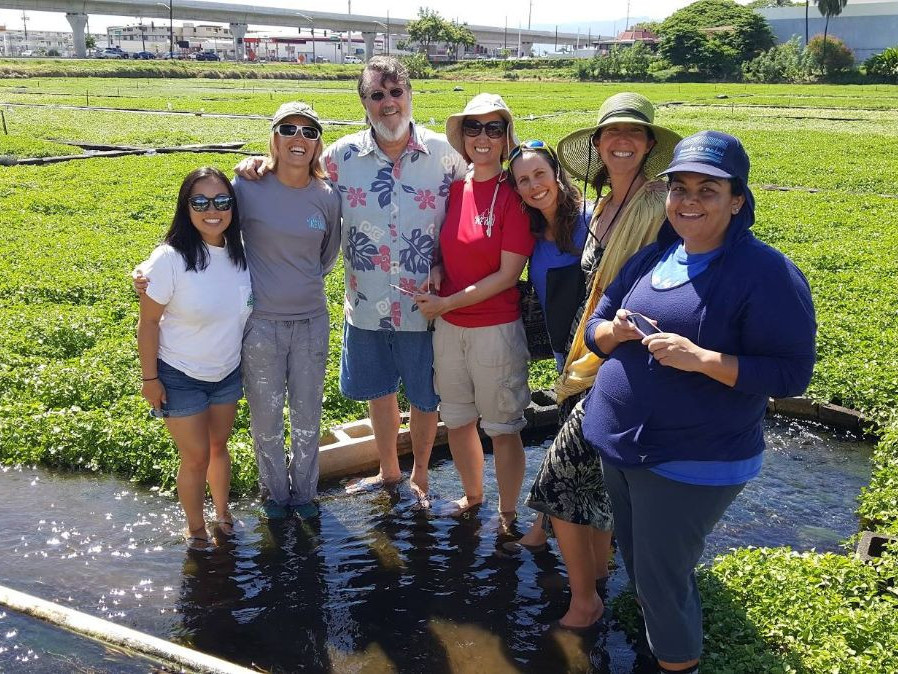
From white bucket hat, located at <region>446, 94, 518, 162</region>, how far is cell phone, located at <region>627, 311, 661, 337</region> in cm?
158

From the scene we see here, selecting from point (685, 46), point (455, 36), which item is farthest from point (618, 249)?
point (455, 36)

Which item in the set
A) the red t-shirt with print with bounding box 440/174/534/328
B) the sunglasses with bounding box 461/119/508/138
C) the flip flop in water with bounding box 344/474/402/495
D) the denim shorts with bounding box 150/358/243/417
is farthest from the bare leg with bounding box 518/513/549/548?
the sunglasses with bounding box 461/119/508/138

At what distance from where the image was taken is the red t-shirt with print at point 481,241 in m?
4.36

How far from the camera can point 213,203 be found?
4180mm

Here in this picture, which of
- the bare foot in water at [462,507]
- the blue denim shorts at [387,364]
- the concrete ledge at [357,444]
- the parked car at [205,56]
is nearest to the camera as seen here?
the blue denim shorts at [387,364]

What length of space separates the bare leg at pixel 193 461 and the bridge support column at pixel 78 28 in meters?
98.9

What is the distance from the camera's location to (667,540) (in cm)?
313

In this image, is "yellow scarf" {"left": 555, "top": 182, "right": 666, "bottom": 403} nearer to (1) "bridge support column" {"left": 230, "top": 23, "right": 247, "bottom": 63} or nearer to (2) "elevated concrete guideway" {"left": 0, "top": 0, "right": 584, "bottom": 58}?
(2) "elevated concrete guideway" {"left": 0, "top": 0, "right": 584, "bottom": 58}

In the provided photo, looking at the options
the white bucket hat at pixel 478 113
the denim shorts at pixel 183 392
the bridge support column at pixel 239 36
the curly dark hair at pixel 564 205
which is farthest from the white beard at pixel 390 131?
the bridge support column at pixel 239 36

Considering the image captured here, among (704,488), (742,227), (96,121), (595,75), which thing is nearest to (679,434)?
(704,488)

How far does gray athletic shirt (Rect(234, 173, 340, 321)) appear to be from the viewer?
4.46 metres

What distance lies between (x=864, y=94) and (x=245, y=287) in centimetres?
5238

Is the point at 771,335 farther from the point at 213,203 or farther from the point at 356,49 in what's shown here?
the point at 356,49

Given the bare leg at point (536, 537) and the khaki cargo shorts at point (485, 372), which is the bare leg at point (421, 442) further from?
the bare leg at point (536, 537)
